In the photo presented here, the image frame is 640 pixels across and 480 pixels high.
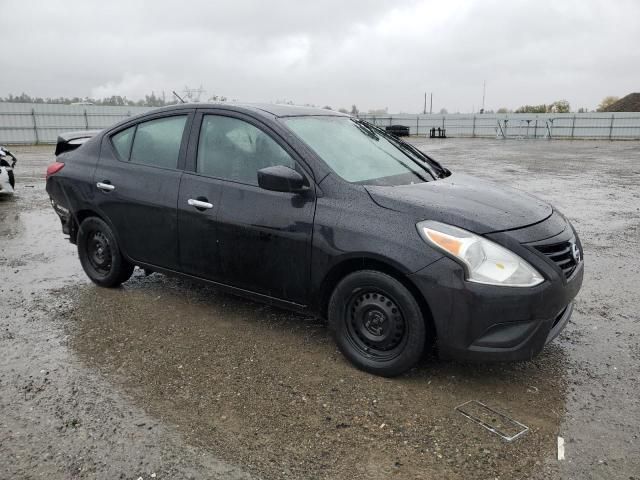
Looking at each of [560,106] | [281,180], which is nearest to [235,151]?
[281,180]

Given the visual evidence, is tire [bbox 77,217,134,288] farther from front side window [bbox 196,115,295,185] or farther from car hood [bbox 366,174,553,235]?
car hood [bbox 366,174,553,235]

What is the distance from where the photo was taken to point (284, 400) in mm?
3021

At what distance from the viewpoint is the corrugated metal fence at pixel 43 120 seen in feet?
Result: 88.4

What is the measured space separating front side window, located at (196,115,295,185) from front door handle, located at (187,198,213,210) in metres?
0.21

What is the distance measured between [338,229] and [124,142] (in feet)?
7.64

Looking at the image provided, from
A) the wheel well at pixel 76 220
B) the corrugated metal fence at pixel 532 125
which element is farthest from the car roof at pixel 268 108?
the corrugated metal fence at pixel 532 125

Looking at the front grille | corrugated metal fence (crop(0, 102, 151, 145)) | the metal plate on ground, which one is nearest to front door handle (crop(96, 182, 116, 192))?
the metal plate on ground

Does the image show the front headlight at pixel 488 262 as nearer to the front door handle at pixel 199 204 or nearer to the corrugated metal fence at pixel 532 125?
the front door handle at pixel 199 204

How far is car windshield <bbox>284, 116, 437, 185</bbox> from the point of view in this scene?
3561 mm

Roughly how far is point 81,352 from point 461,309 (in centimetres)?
254

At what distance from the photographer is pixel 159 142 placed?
428cm

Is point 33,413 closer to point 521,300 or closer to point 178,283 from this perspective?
point 178,283

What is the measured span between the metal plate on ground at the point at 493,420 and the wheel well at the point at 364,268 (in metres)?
0.44

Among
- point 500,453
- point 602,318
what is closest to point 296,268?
point 500,453
